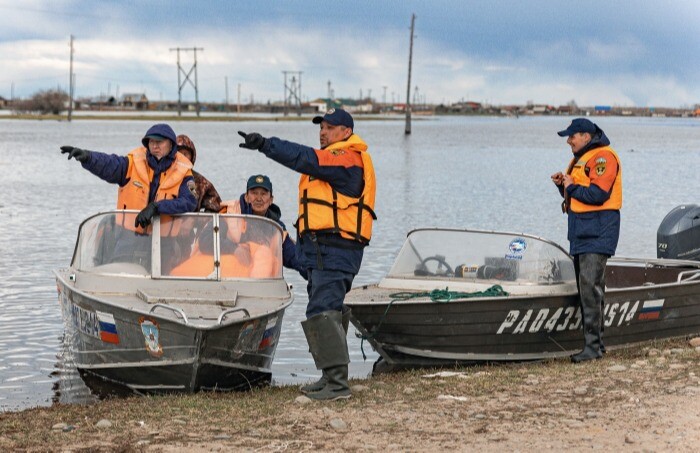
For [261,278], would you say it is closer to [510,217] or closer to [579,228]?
[579,228]

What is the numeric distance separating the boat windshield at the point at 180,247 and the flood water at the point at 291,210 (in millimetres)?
1392

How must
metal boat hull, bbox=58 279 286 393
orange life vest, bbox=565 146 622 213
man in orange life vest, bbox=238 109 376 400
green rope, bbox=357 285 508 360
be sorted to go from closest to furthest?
1. man in orange life vest, bbox=238 109 376 400
2. metal boat hull, bbox=58 279 286 393
3. orange life vest, bbox=565 146 622 213
4. green rope, bbox=357 285 508 360

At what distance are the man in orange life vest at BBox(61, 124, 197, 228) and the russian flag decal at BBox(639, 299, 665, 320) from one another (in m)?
4.74

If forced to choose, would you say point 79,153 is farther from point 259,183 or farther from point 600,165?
point 600,165

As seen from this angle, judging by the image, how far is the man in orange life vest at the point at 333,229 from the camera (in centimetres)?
835

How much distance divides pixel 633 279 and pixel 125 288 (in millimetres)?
6189

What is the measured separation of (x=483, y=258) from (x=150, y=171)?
3327 millimetres

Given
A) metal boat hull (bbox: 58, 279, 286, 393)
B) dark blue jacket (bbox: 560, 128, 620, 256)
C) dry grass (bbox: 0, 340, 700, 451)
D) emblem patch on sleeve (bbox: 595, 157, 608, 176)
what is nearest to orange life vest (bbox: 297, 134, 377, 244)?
metal boat hull (bbox: 58, 279, 286, 393)

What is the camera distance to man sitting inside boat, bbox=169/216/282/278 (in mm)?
9883

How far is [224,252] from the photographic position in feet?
32.8

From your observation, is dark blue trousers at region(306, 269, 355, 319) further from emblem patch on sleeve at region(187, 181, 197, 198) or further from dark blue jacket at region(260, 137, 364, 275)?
emblem patch on sleeve at region(187, 181, 197, 198)

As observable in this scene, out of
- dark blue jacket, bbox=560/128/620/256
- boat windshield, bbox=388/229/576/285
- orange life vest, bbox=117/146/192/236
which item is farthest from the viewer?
boat windshield, bbox=388/229/576/285

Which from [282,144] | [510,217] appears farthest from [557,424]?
[510,217]

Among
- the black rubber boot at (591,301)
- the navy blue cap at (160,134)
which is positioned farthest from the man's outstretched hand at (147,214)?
the black rubber boot at (591,301)
